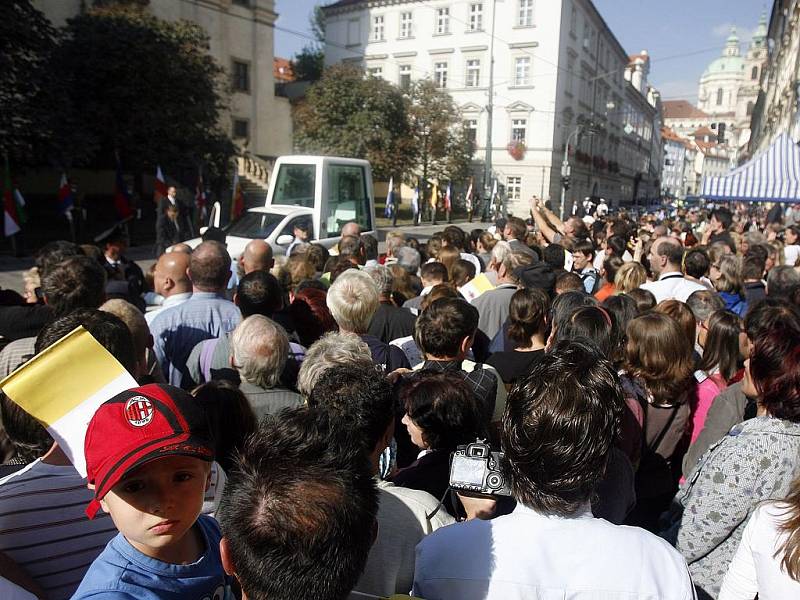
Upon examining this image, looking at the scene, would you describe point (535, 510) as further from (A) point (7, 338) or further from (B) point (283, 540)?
(A) point (7, 338)

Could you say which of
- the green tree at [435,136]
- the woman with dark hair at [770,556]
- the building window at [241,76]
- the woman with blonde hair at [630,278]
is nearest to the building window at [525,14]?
the green tree at [435,136]

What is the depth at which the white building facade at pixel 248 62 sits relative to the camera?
31547 mm

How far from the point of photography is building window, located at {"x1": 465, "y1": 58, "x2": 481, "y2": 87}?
43.2 meters

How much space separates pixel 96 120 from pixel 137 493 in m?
22.7

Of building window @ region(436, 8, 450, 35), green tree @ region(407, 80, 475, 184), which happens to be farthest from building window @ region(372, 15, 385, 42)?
green tree @ region(407, 80, 475, 184)

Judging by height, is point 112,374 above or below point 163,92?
below

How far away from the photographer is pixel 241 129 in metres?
34.1

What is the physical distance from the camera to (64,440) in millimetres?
1702

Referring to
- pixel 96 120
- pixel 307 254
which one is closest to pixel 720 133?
pixel 96 120

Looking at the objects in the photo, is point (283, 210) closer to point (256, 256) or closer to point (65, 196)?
point (256, 256)

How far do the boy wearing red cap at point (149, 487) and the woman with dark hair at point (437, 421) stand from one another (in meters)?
0.92

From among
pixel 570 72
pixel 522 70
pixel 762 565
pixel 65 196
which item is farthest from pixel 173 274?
pixel 570 72

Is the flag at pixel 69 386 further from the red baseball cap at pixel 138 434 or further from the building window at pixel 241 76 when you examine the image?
the building window at pixel 241 76

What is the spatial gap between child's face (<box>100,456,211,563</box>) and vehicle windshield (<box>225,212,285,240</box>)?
9901 mm
